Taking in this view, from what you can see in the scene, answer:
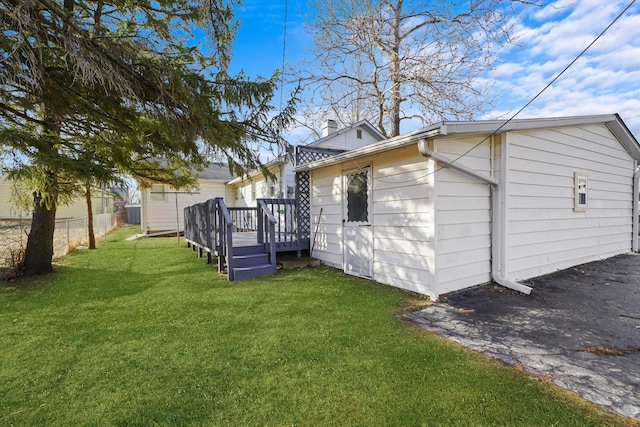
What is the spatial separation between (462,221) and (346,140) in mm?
6923

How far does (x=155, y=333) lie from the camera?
11.2 ft

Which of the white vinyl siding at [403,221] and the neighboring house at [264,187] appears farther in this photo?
the neighboring house at [264,187]

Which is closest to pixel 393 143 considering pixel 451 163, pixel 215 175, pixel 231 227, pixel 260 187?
pixel 451 163

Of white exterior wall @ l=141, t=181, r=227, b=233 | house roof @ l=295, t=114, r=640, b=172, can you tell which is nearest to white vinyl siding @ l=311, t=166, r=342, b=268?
house roof @ l=295, t=114, r=640, b=172

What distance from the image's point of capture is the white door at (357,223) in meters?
5.70

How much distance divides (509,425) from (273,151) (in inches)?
152

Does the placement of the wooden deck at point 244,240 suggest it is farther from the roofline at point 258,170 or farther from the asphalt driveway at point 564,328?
the asphalt driveway at point 564,328

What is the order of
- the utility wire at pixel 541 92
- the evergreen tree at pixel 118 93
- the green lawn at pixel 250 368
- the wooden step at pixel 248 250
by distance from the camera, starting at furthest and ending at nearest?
the wooden step at pixel 248 250, the utility wire at pixel 541 92, the evergreen tree at pixel 118 93, the green lawn at pixel 250 368

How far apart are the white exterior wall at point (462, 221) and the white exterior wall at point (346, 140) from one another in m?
6.20

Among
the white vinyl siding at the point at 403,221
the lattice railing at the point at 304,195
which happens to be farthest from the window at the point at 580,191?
the lattice railing at the point at 304,195

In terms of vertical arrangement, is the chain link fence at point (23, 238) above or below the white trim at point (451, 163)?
below

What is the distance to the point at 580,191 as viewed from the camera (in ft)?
20.9

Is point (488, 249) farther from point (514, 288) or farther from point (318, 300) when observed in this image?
point (318, 300)

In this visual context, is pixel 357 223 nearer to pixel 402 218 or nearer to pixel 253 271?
pixel 402 218
